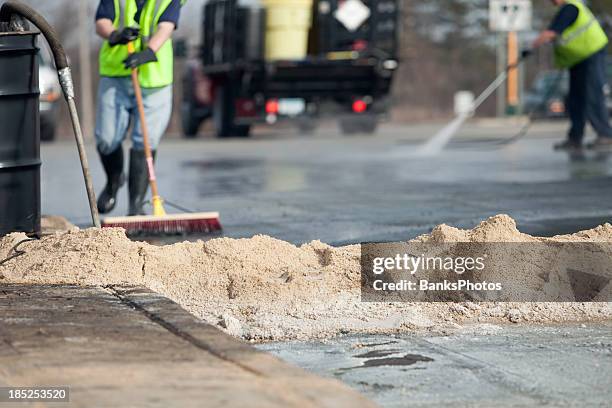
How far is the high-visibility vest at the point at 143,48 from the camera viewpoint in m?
8.66

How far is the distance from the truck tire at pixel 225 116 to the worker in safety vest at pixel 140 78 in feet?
56.8

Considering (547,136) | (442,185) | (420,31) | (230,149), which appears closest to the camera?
(442,185)

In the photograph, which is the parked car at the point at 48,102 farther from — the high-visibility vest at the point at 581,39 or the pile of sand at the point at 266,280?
the pile of sand at the point at 266,280

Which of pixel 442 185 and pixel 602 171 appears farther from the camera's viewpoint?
pixel 602 171

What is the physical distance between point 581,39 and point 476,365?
38.1ft

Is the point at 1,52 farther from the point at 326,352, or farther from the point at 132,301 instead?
the point at 326,352

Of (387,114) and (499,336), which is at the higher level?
(499,336)

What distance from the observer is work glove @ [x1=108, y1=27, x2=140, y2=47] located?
27.6 ft

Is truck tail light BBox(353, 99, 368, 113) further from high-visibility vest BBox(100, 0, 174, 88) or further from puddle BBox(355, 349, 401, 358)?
puddle BBox(355, 349, 401, 358)

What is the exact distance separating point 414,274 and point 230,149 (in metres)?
15.6

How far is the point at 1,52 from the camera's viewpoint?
6.70 meters

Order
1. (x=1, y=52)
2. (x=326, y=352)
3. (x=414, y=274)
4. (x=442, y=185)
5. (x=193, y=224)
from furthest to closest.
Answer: (x=442, y=185) < (x=193, y=224) < (x=1, y=52) < (x=414, y=274) < (x=326, y=352)

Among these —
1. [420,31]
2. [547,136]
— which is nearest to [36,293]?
[547,136]

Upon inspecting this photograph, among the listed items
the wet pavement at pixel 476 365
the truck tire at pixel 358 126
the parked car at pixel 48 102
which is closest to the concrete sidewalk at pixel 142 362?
the wet pavement at pixel 476 365
